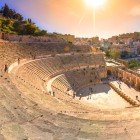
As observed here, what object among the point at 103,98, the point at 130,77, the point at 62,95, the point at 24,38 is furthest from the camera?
the point at 130,77

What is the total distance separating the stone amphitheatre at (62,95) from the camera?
11648mm

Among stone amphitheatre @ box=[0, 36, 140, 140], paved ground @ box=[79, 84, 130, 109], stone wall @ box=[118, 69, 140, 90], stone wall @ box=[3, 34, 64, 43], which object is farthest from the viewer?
stone wall @ box=[118, 69, 140, 90]

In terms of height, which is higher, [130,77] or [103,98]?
[130,77]

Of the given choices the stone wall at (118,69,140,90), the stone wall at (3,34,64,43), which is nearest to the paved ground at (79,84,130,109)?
the stone wall at (118,69,140,90)

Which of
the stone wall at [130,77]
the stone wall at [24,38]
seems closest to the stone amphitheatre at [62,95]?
the stone wall at [130,77]

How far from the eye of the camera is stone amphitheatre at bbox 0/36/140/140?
11.6m

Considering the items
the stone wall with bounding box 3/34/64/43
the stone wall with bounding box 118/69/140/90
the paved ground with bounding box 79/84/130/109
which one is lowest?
the paved ground with bounding box 79/84/130/109

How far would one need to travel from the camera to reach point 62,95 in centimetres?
2506

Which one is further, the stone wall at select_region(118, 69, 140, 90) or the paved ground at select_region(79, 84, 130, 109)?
the stone wall at select_region(118, 69, 140, 90)

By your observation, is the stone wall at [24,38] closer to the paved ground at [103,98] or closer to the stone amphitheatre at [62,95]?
the stone amphitheatre at [62,95]

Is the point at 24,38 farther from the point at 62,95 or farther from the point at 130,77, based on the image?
the point at 130,77

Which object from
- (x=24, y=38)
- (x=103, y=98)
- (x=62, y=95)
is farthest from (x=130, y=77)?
(x=62, y=95)

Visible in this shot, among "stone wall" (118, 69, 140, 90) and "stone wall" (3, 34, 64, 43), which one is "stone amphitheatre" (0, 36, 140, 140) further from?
"stone wall" (3, 34, 64, 43)

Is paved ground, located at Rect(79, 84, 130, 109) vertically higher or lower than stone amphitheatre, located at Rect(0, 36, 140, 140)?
lower
